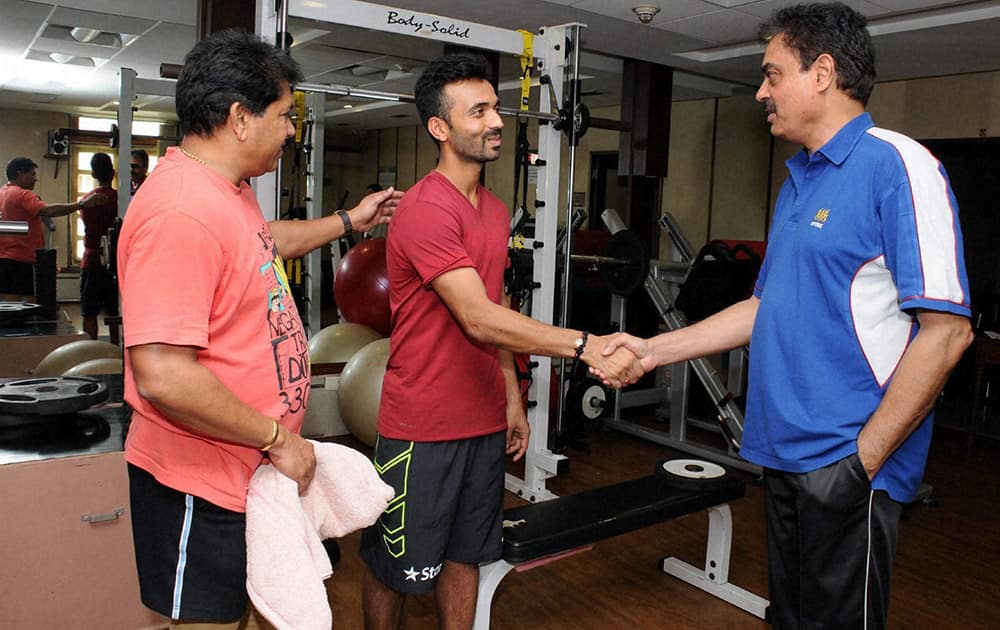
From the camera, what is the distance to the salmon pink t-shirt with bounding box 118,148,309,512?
1.12 m

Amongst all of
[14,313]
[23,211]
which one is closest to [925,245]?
[14,313]

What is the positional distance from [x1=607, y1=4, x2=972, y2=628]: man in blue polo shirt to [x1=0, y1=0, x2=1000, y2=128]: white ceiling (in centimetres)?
290

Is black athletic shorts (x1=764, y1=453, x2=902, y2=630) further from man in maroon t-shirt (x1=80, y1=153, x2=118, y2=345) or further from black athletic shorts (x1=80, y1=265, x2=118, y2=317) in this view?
black athletic shorts (x1=80, y1=265, x2=118, y2=317)

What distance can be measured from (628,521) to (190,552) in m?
1.43

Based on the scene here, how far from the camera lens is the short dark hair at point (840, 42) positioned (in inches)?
56.1

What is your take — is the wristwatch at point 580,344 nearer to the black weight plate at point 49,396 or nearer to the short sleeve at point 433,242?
the short sleeve at point 433,242

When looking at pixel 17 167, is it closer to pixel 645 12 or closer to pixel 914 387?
pixel 645 12

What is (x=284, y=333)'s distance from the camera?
132 cm

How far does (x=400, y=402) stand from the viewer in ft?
6.08

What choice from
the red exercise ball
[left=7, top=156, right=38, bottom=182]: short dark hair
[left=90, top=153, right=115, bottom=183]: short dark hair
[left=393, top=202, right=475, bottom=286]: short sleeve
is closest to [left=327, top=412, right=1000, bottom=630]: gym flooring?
[left=393, top=202, right=475, bottom=286]: short sleeve

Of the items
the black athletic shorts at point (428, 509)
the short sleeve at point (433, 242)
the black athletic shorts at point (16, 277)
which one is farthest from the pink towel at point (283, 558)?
the black athletic shorts at point (16, 277)

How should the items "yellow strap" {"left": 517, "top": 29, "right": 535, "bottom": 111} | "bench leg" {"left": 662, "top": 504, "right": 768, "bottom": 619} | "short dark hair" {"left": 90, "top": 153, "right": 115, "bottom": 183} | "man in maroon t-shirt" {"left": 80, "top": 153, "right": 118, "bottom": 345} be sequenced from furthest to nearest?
"man in maroon t-shirt" {"left": 80, "top": 153, "right": 118, "bottom": 345} < "short dark hair" {"left": 90, "top": 153, "right": 115, "bottom": 183} < "yellow strap" {"left": 517, "top": 29, "right": 535, "bottom": 111} < "bench leg" {"left": 662, "top": 504, "right": 768, "bottom": 619}

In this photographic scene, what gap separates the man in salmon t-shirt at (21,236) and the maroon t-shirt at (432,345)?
3293mm

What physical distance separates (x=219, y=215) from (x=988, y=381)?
5.87 meters
